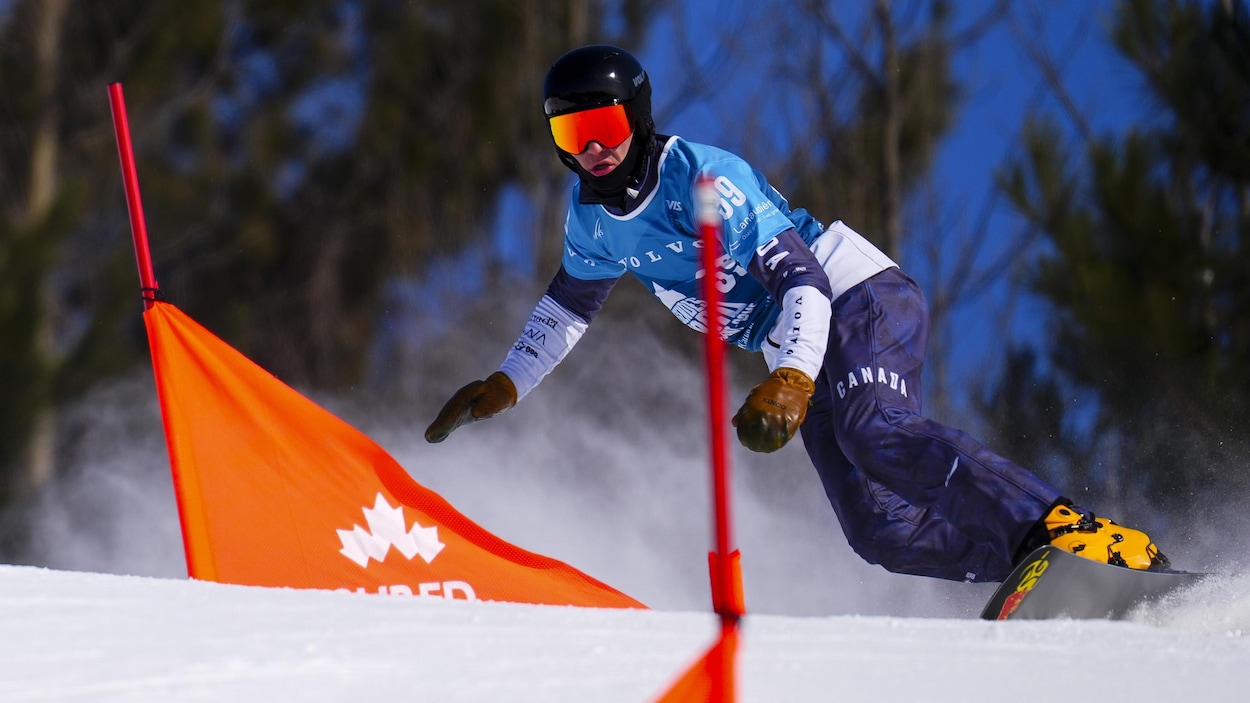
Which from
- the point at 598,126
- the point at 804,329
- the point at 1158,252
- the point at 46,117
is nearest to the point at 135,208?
the point at 598,126

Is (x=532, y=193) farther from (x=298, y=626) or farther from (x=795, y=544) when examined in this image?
(x=298, y=626)

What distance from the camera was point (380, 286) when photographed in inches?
672

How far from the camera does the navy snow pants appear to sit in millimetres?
3070

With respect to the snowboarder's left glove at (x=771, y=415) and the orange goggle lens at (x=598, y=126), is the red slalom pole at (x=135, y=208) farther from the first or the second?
the snowboarder's left glove at (x=771, y=415)

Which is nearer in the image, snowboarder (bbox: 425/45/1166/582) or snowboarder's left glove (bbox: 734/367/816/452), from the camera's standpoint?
snowboarder's left glove (bbox: 734/367/816/452)

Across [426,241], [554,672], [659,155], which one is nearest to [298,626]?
[554,672]

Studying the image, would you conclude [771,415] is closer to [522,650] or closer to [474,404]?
[522,650]

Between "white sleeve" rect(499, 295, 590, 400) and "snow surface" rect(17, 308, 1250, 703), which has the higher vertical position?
"white sleeve" rect(499, 295, 590, 400)

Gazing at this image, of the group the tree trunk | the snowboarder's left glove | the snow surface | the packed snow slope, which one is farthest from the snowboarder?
the tree trunk

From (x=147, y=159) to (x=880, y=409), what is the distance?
13888 mm

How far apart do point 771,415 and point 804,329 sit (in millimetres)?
348

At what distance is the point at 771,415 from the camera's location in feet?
8.91

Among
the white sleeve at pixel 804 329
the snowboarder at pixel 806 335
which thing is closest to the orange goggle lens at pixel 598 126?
the snowboarder at pixel 806 335

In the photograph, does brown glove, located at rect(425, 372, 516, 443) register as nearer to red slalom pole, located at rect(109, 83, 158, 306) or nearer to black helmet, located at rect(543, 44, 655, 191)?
black helmet, located at rect(543, 44, 655, 191)
